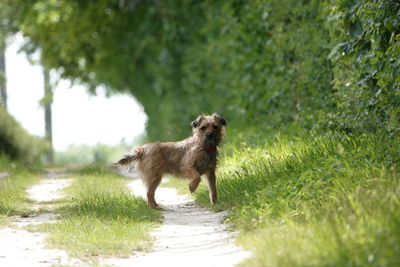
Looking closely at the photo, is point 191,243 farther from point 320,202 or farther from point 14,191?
point 14,191

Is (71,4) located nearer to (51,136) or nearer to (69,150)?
(51,136)

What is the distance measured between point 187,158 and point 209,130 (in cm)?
57

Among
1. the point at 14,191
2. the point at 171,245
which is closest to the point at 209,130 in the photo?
the point at 171,245

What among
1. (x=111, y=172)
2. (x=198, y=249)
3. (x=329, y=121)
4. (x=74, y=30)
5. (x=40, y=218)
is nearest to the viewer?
(x=198, y=249)

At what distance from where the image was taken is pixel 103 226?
7270 millimetres

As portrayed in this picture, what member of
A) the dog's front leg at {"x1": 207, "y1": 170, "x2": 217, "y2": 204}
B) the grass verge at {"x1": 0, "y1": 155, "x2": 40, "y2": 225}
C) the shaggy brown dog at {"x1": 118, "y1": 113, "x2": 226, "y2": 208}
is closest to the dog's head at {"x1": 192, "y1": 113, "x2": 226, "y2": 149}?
the shaggy brown dog at {"x1": 118, "y1": 113, "x2": 226, "y2": 208}

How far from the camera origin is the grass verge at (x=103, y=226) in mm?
6238

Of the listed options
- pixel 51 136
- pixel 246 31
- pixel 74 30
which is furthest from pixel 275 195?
pixel 51 136

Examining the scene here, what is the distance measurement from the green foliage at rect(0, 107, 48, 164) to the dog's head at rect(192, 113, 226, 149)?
10362mm

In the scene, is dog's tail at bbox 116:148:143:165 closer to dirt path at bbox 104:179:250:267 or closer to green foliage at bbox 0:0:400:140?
dirt path at bbox 104:179:250:267

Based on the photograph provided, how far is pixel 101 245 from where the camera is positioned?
20.6 feet

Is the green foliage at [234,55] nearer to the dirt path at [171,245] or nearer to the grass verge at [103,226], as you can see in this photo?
the dirt path at [171,245]

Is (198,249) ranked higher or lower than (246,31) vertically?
lower

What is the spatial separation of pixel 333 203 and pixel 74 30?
2078 cm
